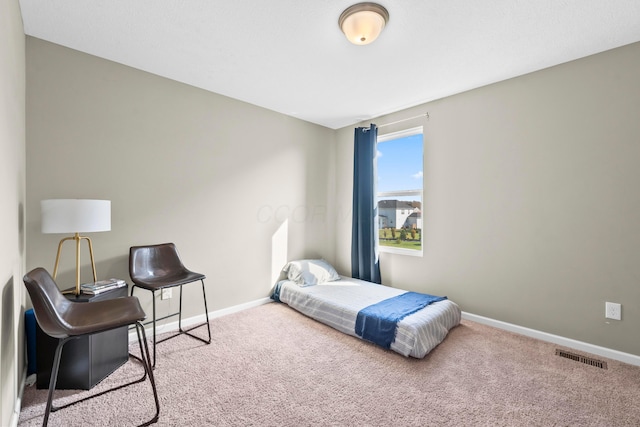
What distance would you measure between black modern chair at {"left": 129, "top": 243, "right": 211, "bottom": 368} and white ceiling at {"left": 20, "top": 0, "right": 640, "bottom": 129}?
161 centimetres

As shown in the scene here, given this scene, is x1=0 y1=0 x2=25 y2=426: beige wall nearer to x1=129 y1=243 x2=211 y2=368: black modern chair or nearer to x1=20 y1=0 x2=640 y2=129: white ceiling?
x1=20 y1=0 x2=640 y2=129: white ceiling

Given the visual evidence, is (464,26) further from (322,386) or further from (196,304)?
(196,304)

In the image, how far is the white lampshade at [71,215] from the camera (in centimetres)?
180

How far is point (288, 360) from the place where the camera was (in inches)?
88.8

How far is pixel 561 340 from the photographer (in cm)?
250

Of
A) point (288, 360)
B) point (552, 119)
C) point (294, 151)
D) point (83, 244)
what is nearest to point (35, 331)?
point (83, 244)

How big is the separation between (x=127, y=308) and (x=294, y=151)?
265 centimetres

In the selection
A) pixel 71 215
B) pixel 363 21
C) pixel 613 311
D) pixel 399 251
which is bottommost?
pixel 613 311

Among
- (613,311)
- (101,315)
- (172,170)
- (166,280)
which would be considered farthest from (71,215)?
(613,311)

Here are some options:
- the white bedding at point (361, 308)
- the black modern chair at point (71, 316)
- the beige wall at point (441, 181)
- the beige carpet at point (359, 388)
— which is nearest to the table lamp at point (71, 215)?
the black modern chair at point (71, 316)

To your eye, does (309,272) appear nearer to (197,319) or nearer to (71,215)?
(197,319)

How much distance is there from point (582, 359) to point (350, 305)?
1.84 meters

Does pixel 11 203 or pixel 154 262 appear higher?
pixel 11 203

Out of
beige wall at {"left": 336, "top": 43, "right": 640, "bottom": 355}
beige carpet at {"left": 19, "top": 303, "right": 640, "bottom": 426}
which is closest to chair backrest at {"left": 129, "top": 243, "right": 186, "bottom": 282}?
beige carpet at {"left": 19, "top": 303, "right": 640, "bottom": 426}
